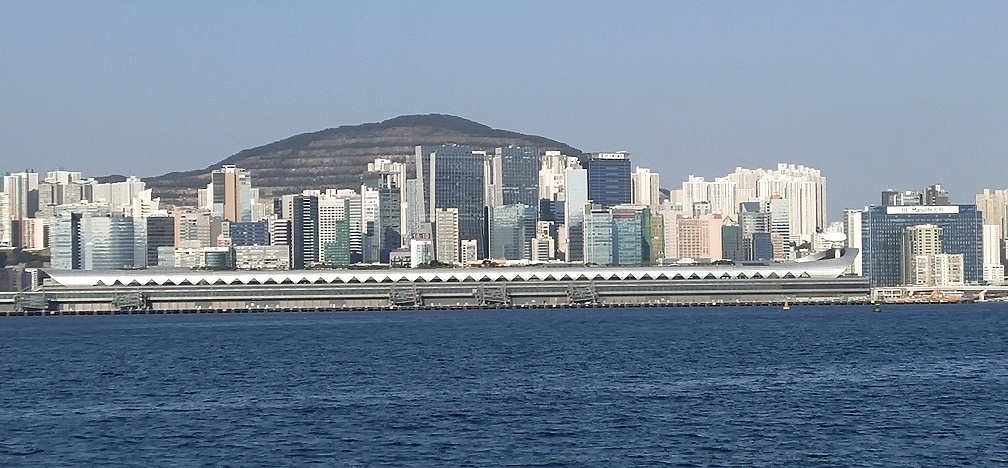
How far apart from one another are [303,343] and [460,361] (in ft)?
54.0

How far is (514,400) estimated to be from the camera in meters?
40.9

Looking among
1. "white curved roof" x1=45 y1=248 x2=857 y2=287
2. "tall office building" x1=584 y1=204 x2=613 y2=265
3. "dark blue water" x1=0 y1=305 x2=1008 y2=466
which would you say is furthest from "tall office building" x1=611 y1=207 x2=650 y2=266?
"dark blue water" x1=0 y1=305 x2=1008 y2=466

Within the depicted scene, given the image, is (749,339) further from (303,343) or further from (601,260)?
(601,260)

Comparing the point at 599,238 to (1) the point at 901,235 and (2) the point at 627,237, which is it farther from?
(1) the point at 901,235

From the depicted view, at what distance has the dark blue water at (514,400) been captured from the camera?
32.0m

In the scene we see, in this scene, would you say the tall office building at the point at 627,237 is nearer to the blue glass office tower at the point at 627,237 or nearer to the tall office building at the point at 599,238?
the blue glass office tower at the point at 627,237

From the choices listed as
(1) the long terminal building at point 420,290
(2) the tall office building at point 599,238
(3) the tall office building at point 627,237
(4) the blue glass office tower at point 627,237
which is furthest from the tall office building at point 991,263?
(1) the long terminal building at point 420,290

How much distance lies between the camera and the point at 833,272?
13138cm

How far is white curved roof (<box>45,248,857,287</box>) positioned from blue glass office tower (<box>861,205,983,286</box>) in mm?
48375

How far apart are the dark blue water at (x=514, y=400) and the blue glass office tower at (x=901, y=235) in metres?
107

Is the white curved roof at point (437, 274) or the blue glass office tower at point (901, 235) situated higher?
the blue glass office tower at point (901, 235)

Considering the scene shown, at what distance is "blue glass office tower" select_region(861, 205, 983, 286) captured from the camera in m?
180

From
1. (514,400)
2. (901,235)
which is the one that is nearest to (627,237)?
(901,235)

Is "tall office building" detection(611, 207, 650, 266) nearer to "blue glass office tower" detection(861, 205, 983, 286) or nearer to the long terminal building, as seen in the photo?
"blue glass office tower" detection(861, 205, 983, 286)
